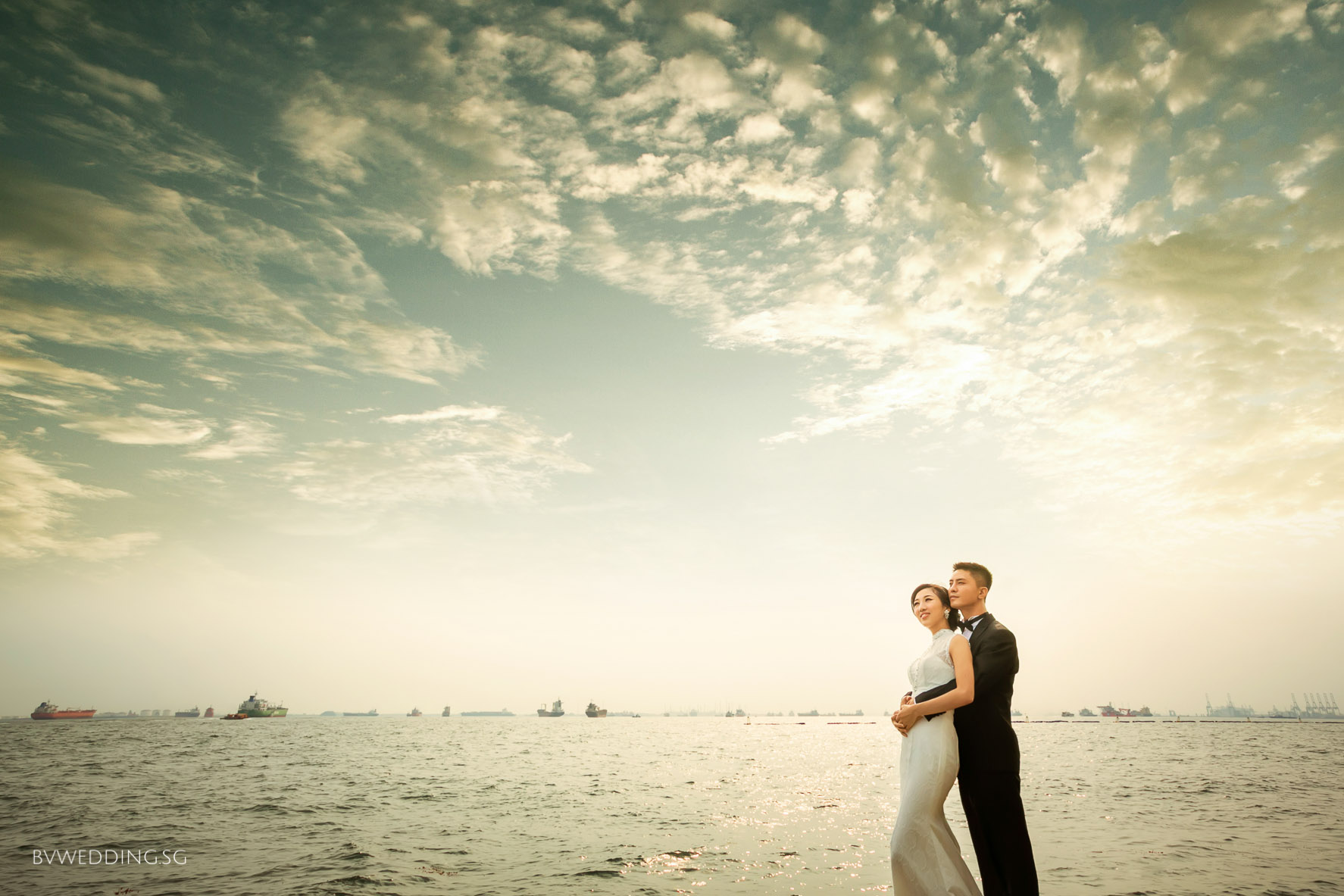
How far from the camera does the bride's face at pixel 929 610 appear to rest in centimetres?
585

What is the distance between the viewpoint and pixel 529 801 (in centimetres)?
2273

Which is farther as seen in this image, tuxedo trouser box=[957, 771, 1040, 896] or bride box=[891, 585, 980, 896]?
bride box=[891, 585, 980, 896]

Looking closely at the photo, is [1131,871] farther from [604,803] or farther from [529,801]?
[529,801]

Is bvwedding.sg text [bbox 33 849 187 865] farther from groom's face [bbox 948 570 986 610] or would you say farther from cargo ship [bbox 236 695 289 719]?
cargo ship [bbox 236 695 289 719]

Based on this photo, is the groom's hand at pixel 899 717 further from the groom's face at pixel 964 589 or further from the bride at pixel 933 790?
the groom's face at pixel 964 589

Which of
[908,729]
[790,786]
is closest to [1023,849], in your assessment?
[908,729]

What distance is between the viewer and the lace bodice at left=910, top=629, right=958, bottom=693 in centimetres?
544

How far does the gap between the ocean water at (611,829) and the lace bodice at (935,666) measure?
7357 millimetres

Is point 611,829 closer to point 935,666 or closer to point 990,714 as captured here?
point 935,666

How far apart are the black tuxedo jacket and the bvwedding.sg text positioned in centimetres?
1705

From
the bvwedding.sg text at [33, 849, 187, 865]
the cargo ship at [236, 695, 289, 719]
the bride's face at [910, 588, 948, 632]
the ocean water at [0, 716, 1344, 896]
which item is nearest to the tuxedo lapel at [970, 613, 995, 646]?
the bride's face at [910, 588, 948, 632]

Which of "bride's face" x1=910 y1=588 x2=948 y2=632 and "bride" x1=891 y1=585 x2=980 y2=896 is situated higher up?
"bride's face" x1=910 y1=588 x2=948 y2=632

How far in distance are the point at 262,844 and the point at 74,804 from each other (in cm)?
1378

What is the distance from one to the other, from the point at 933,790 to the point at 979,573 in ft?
6.69
